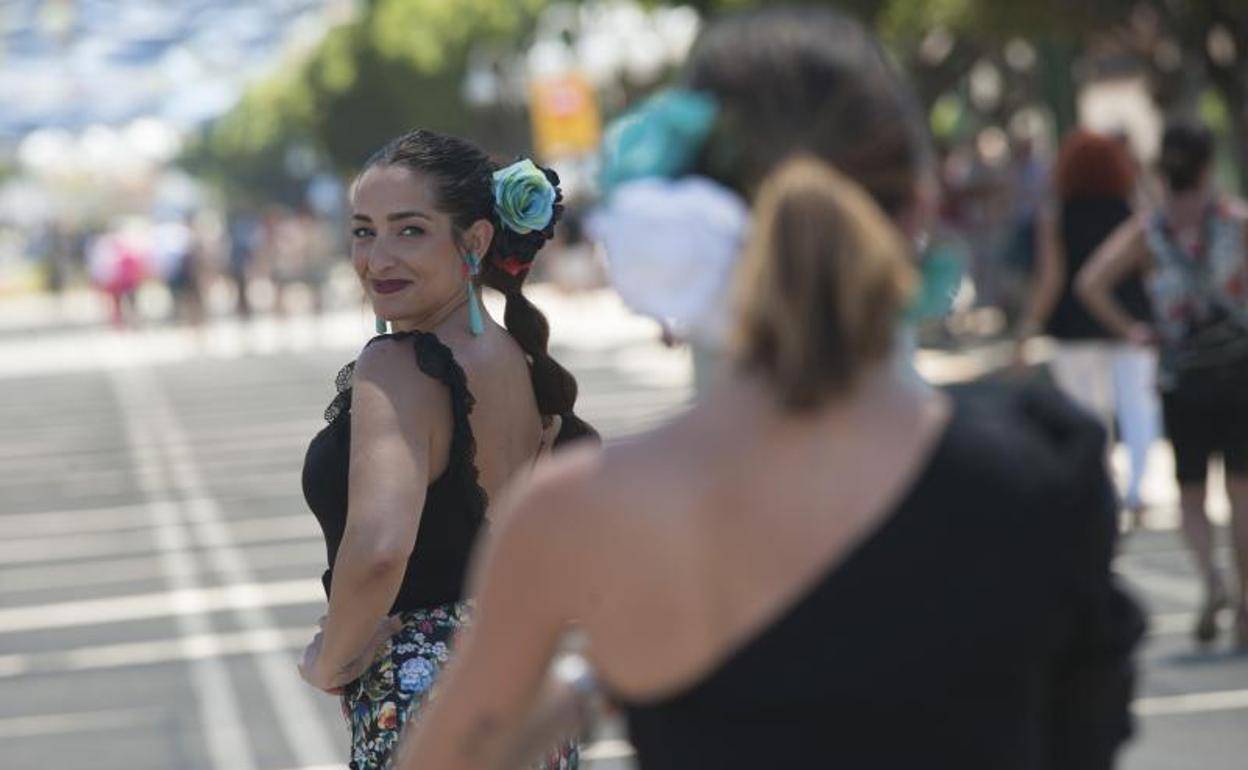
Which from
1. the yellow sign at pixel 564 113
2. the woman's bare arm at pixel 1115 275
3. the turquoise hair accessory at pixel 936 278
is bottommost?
the woman's bare arm at pixel 1115 275

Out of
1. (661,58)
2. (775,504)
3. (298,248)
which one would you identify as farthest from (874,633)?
(298,248)

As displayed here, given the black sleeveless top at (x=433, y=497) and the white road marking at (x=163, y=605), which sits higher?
the black sleeveless top at (x=433, y=497)

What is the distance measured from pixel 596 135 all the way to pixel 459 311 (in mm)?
45900

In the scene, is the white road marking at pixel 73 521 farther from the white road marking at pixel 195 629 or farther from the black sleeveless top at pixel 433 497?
the black sleeveless top at pixel 433 497

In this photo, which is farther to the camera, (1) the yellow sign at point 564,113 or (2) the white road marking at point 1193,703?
(1) the yellow sign at point 564,113

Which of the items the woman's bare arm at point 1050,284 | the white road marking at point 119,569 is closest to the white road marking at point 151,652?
the white road marking at point 119,569

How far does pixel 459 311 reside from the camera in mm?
4582

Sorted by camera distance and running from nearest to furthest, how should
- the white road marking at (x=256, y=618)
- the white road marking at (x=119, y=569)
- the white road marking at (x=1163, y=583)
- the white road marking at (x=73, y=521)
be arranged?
the white road marking at (x=256, y=618) < the white road marking at (x=1163, y=583) < the white road marking at (x=119, y=569) < the white road marking at (x=73, y=521)

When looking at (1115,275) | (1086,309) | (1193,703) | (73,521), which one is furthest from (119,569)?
(1193,703)

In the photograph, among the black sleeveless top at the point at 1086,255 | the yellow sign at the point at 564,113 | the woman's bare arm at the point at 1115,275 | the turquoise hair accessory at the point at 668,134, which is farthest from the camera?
the yellow sign at the point at 564,113

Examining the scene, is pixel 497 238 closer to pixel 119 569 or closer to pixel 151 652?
pixel 151 652

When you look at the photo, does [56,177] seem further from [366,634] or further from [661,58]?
[366,634]

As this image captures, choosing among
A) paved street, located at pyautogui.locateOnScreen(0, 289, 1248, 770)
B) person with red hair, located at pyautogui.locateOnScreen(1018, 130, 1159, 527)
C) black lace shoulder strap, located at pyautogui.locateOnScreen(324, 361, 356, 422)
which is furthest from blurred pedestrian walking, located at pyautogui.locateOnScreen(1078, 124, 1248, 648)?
black lace shoulder strap, located at pyautogui.locateOnScreen(324, 361, 356, 422)

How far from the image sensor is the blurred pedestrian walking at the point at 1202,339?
9703 millimetres
